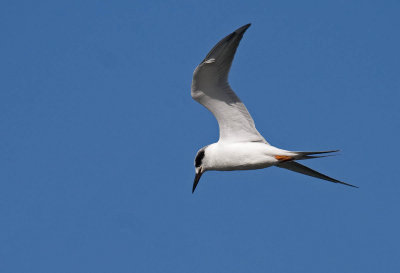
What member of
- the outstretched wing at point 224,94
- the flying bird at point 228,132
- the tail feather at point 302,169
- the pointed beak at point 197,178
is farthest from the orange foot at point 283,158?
the pointed beak at point 197,178

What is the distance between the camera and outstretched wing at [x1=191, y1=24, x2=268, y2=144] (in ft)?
42.4

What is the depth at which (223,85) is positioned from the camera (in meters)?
13.7

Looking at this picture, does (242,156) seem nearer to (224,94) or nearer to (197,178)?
(224,94)

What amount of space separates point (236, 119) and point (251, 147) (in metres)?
0.68

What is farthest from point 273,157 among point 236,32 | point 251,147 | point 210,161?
point 236,32

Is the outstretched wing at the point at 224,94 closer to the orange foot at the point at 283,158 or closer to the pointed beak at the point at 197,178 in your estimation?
the orange foot at the point at 283,158

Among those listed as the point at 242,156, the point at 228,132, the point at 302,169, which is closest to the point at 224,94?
the point at 228,132

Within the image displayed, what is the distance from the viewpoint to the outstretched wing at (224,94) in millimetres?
12914

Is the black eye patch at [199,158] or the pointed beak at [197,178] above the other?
the black eye patch at [199,158]

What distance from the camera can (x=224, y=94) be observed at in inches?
546

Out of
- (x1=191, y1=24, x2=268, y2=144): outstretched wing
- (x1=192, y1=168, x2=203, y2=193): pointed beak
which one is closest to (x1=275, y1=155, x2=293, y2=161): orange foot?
(x1=191, y1=24, x2=268, y2=144): outstretched wing

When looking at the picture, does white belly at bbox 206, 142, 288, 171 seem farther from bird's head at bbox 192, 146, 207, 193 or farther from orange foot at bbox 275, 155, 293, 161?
bird's head at bbox 192, 146, 207, 193

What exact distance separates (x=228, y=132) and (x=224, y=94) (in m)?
0.90

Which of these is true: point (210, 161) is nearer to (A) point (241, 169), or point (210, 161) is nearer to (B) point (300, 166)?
(A) point (241, 169)
